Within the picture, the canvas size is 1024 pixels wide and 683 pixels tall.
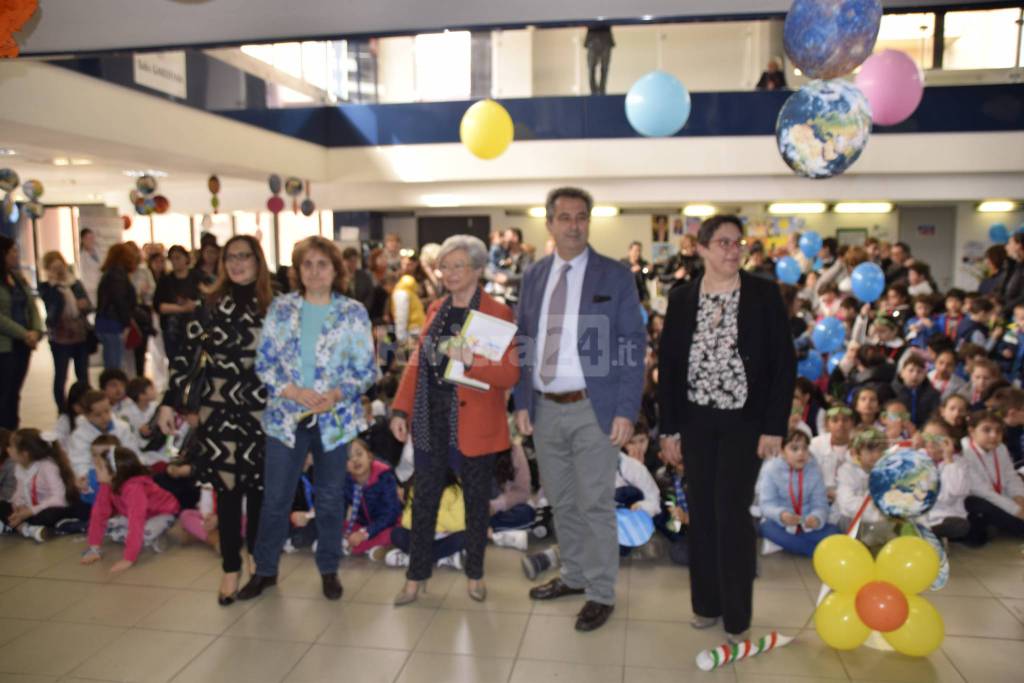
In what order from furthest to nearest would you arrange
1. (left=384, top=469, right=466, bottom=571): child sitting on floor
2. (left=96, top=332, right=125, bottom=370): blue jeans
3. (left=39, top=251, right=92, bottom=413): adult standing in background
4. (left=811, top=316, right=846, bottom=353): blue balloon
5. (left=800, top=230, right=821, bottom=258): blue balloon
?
(left=800, top=230, right=821, bottom=258): blue balloon → (left=96, top=332, right=125, bottom=370): blue jeans → (left=39, top=251, right=92, bottom=413): adult standing in background → (left=811, top=316, right=846, bottom=353): blue balloon → (left=384, top=469, right=466, bottom=571): child sitting on floor

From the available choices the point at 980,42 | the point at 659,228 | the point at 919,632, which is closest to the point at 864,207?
the point at 659,228

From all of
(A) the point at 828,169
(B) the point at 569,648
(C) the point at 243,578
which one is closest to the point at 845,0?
(A) the point at 828,169

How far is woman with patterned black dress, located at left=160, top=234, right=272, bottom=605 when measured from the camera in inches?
127

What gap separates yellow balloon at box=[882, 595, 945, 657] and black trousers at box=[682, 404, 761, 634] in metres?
0.51

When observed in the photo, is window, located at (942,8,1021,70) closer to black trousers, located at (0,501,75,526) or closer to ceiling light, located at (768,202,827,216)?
ceiling light, located at (768,202,827,216)

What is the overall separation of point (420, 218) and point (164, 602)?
10.1 meters

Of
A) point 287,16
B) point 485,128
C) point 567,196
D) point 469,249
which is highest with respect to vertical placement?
point 485,128

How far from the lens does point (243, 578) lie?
11.7 feet

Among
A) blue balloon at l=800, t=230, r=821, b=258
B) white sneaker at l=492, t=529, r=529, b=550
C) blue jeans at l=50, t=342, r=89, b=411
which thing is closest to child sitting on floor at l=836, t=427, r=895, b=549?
white sneaker at l=492, t=529, r=529, b=550

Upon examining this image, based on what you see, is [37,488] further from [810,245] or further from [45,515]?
[810,245]

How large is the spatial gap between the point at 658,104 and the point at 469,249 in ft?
17.4

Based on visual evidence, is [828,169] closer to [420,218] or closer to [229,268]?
[229,268]

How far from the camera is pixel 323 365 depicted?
3.23 m

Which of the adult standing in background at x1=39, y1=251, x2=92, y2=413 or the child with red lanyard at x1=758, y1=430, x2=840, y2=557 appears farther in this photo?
the adult standing in background at x1=39, y1=251, x2=92, y2=413
